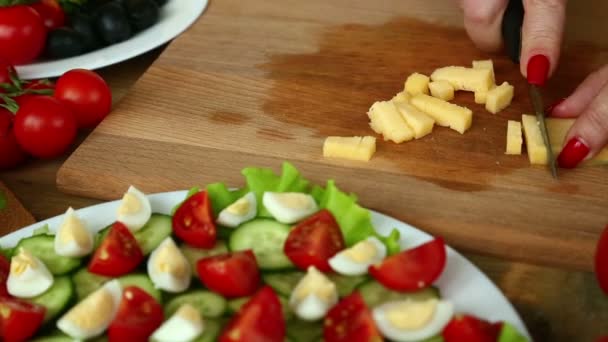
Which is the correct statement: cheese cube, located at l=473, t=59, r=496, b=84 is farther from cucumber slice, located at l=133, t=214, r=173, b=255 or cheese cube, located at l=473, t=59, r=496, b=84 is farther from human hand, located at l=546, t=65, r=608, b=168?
cucumber slice, located at l=133, t=214, r=173, b=255

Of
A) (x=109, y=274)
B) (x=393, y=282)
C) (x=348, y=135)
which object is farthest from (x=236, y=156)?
(x=393, y=282)

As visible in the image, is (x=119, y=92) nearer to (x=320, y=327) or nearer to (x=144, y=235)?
(x=144, y=235)

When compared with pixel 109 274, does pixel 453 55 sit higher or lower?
lower

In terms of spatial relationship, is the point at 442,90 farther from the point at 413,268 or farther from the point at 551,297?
the point at 413,268

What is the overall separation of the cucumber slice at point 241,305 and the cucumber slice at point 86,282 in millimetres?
261

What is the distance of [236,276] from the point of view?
60.3 inches

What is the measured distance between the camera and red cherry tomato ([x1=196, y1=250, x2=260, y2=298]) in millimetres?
1530

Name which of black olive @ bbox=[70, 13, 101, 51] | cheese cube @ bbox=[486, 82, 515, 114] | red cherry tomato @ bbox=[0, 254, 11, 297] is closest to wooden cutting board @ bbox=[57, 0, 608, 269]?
cheese cube @ bbox=[486, 82, 515, 114]

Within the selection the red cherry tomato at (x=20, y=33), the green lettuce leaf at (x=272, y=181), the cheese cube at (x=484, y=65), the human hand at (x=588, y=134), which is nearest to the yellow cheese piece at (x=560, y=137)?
the human hand at (x=588, y=134)

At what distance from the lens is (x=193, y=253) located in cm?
169

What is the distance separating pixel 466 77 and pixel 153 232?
107 centimetres

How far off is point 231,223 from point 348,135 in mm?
602

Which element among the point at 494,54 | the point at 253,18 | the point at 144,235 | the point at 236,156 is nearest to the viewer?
the point at 144,235

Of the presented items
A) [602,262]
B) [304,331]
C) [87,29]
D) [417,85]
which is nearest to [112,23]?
[87,29]
